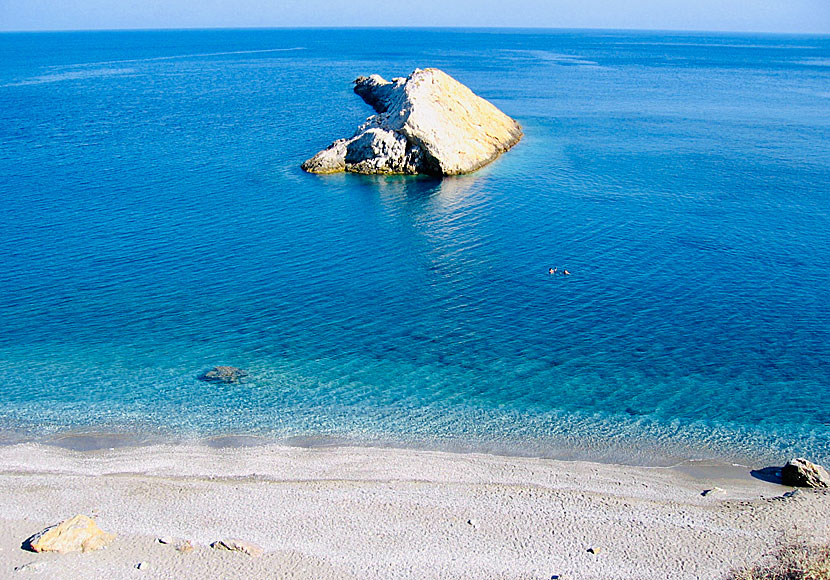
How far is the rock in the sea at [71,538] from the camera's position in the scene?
67.1 feet

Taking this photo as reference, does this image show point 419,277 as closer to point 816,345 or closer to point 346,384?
point 346,384

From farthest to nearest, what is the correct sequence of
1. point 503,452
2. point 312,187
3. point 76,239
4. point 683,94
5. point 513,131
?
point 683,94 < point 513,131 < point 312,187 < point 76,239 < point 503,452

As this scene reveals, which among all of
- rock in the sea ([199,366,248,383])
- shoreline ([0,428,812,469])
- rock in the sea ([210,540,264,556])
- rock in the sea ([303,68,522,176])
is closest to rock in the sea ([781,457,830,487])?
shoreline ([0,428,812,469])

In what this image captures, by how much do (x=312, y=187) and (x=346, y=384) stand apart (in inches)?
1310

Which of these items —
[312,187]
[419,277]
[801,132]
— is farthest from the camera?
[801,132]

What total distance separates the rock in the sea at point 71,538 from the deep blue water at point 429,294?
6544mm

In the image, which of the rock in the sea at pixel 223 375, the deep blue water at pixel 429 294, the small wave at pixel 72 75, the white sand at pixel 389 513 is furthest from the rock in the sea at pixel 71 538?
the small wave at pixel 72 75

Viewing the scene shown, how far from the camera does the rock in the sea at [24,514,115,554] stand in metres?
20.4

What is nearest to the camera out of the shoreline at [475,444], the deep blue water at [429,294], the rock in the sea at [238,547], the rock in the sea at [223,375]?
the rock in the sea at [238,547]

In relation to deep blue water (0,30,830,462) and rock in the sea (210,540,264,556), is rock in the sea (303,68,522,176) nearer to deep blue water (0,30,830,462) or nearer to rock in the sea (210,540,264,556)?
deep blue water (0,30,830,462)

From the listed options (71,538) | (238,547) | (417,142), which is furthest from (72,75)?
(238,547)

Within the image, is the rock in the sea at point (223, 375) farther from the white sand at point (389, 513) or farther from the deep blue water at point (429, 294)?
the white sand at point (389, 513)

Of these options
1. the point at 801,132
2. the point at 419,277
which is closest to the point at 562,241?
the point at 419,277

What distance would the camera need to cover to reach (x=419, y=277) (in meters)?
41.8
